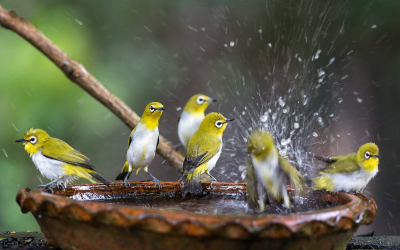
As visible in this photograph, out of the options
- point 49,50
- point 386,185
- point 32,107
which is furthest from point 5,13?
point 386,185

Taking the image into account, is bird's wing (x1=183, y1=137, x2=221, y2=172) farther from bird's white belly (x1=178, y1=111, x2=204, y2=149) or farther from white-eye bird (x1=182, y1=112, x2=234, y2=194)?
bird's white belly (x1=178, y1=111, x2=204, y2=149)

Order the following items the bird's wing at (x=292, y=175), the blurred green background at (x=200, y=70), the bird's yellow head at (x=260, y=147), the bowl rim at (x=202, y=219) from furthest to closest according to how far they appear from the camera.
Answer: the blurred green background at (x=200, y=70), the bird's yellow head at (x=260, y=147), the bird's wing at (x=292, y=175), the bowl rim at (x=202, y=219)

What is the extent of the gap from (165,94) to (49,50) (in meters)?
2.57

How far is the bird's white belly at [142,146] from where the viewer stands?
3.05 m

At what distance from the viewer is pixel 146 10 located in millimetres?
5934

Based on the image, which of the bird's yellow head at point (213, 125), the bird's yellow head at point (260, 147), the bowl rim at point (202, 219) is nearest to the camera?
the bowl rim at point (202, 219)

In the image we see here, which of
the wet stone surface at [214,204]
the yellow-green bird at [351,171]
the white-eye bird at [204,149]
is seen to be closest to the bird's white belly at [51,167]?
the wet stone surface at [214,204]

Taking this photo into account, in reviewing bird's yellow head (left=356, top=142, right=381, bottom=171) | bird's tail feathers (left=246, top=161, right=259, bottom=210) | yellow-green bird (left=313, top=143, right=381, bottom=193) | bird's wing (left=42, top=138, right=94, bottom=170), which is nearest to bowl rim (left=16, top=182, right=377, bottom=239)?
bird's tail feathers (left=246, top=161, right=259, bottom=210)

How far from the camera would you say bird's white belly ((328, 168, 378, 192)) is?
2643 millimetres

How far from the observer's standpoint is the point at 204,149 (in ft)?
9.47

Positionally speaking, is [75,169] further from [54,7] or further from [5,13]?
[54,7]

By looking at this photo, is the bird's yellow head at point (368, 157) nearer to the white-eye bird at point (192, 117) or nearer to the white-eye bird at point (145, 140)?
the white-eye bird at point (145, 140)

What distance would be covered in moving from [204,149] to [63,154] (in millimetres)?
852

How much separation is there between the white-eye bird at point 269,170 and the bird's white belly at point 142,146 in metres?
1.17
